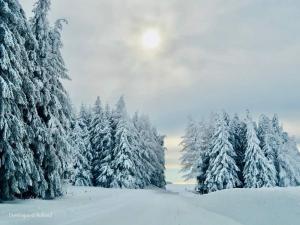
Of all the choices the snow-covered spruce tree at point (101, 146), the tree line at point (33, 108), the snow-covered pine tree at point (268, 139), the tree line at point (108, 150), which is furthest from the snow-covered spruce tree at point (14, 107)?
the snow-covered pine tree at point (268, 139)

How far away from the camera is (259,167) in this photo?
4997 centimetres

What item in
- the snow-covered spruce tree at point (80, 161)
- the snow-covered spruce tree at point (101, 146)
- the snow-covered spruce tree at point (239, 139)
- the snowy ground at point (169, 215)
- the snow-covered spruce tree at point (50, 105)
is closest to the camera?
the snowy ground at point (169, 215)

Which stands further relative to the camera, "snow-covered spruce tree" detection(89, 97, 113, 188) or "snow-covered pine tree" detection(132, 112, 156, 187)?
"snow-covered pine tree" detection(132, 112, 156, 187)

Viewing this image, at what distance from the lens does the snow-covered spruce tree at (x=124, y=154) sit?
53438mm

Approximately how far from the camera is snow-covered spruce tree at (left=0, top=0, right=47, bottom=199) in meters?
17.0

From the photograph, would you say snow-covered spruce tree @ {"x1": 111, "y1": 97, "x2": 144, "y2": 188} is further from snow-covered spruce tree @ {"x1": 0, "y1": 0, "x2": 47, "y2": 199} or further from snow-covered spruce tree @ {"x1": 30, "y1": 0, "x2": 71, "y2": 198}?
snow-covered spruce tree @ {"x1": 0, "y1": 0, "x2": 47, "y2": 199}

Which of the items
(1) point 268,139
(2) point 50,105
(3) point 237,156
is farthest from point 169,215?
(1) point 268,139

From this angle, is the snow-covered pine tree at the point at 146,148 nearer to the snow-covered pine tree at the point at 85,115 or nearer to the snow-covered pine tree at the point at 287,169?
the snow-covered pine tree at the point at 85,115

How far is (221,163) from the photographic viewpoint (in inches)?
1924

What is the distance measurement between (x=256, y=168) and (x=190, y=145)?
15474 mm

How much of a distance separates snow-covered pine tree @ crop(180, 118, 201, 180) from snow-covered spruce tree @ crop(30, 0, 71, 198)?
118 feet

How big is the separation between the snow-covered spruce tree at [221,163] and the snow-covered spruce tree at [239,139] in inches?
64.7

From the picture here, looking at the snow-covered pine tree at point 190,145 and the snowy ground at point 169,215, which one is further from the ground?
the snow-covered pine tree at point 190,145

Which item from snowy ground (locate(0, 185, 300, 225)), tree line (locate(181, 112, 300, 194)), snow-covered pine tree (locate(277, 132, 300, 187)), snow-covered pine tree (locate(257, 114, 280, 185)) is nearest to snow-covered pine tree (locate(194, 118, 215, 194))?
tree line (locate(181, 112, 300, 194))
